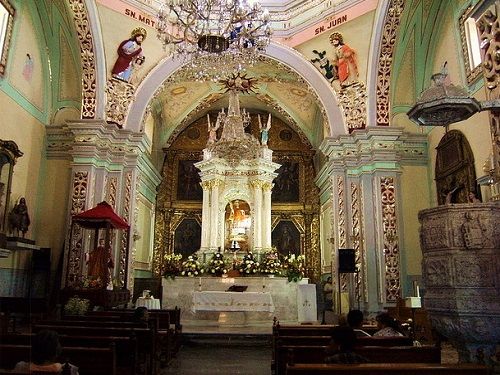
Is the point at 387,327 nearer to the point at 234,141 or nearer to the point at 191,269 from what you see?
the point at 234,141

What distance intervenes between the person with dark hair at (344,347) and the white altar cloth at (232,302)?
741 cm

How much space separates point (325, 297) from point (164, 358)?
751 cm

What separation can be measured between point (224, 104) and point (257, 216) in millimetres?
4677

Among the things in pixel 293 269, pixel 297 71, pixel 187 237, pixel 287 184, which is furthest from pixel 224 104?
pixel 293 269

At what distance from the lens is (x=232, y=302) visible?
10336 mm

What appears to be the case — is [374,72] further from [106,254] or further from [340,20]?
[106,254]

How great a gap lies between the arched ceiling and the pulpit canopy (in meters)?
6.07

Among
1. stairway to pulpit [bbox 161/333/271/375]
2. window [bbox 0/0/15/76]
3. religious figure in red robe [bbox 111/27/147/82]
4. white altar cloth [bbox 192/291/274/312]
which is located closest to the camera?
stairway to pulpit [bbox 161/333/271/375]

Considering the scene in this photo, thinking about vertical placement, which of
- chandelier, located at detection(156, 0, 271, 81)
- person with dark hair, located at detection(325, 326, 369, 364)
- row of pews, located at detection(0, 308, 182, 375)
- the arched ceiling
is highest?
the arched ceiling

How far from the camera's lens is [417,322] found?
8023 millimetres

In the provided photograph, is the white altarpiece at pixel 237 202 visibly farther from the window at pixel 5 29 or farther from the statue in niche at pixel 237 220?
Answer: the window at pixel 5 29

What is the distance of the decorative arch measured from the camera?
468 inches

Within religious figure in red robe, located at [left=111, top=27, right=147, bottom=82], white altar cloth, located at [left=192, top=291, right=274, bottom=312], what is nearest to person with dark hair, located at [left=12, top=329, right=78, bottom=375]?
white altar cloth, located at [left=192, top=291, right=274, bottom=312]

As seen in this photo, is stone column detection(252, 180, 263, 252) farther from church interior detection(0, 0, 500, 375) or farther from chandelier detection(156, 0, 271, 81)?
chandelier detection(156, 0, 271, 81)
